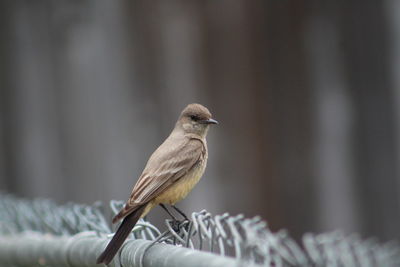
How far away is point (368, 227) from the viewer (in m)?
7.31

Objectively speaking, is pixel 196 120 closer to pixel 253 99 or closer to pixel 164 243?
pixel 164 243

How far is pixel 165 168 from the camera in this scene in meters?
3.81

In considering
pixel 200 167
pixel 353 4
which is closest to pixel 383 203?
pixel 353 4

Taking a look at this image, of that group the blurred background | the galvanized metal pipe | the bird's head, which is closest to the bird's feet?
the galvanized metal pipe

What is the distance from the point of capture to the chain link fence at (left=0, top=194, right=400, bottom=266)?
5.86 feet

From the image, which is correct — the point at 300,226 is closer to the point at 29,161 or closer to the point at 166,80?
the point at 166,80

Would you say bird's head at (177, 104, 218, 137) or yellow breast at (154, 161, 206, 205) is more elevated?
bird's head at (177, 104, 218, 137)

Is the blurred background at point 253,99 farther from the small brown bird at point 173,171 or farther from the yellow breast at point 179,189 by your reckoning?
the yellow breast at point 179,189

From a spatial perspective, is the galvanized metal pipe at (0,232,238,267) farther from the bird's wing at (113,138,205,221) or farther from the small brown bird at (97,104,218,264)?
the bird's wing at (113,138,205,221)

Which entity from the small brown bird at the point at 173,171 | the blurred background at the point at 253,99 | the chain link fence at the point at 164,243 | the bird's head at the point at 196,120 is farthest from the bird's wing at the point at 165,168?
the blurred background at the point at 253,99

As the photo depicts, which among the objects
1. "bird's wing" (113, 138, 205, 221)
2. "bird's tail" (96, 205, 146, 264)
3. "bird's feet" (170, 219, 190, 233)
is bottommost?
"bird's feet" (170, 219, 190, 233)

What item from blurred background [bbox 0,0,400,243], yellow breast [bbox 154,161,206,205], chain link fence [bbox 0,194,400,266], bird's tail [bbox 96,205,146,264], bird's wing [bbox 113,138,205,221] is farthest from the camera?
blurred background [bbox 0,0,400,243]

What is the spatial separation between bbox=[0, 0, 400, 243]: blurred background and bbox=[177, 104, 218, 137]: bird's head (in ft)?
9.41

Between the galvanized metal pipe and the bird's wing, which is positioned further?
the bird's wing
